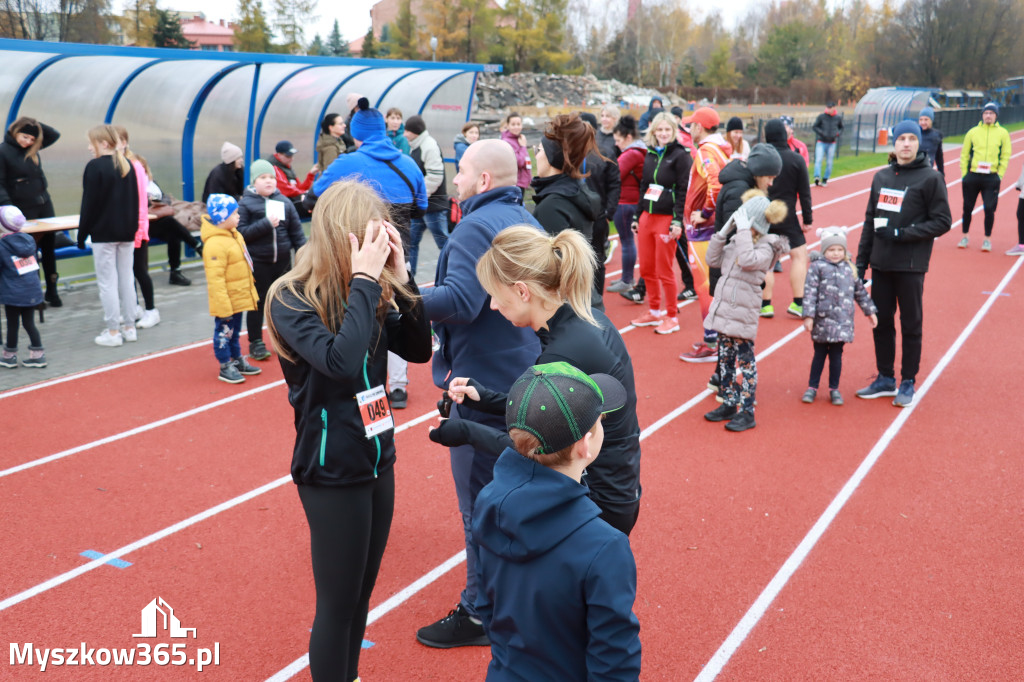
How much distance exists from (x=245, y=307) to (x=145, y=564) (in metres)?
3.30

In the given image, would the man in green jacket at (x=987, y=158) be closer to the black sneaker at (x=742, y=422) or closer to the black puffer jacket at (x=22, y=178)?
the black sneaker at (x=742, y=422)

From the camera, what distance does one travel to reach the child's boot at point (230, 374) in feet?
25.2

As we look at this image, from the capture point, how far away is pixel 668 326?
9195mm

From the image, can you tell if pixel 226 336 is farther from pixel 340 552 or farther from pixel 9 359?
pixel 340 552

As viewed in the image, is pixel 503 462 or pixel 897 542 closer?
pixel 503 462

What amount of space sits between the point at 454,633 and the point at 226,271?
4.61 metres

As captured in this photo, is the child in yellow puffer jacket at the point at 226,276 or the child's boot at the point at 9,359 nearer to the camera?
the child in yellow puffer jacket at the point at 226,276

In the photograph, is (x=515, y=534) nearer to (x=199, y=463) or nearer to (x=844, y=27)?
(x=199, y=463)

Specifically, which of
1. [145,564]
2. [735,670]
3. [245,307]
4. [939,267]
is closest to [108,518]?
[145,564]

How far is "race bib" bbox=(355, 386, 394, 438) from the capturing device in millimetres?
2951

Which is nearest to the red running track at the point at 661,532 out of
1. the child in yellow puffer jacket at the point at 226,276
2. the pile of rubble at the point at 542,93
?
the child in yellow puffer jacket at the point at 226,276

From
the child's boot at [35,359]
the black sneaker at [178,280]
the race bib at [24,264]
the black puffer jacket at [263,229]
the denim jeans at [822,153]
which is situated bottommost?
the child's boot at [35,359]

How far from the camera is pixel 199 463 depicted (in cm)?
608

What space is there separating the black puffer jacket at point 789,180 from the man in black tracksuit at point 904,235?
6.84 ft
